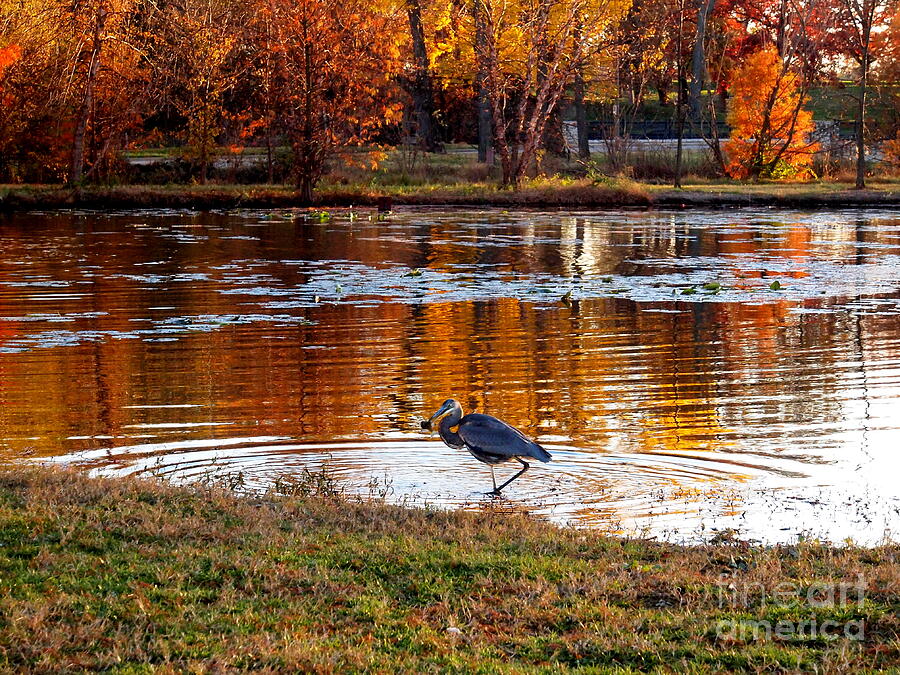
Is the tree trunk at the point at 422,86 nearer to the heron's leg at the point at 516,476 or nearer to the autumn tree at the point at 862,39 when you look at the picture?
the autumn tree at the point at 862,39

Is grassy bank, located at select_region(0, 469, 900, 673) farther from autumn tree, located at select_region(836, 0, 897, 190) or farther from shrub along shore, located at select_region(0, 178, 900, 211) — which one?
autumn tree, located at select_region(836, 0, 897, 190)

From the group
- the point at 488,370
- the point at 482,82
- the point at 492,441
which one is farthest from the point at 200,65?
the point at 492,441

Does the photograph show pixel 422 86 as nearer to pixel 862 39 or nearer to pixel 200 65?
pixel 200 65

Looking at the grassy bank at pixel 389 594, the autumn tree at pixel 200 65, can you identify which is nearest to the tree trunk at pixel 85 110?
the autumn tree at pixel 200 65

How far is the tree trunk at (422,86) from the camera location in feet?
194

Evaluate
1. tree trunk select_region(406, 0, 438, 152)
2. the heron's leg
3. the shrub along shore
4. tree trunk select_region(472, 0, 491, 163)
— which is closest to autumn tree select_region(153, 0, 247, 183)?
the shrub along shore

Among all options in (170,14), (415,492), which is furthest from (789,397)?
(170,14)

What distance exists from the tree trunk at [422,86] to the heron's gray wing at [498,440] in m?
49.0

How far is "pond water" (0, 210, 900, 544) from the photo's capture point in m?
10.6

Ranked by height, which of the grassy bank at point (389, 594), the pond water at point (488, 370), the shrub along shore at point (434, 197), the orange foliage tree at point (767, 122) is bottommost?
the pond water at point (488, 370)

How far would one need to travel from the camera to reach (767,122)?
5306 centimetres

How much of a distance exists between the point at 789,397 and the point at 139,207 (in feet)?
115

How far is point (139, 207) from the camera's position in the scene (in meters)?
45.6

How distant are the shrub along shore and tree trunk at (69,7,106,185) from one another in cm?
114
